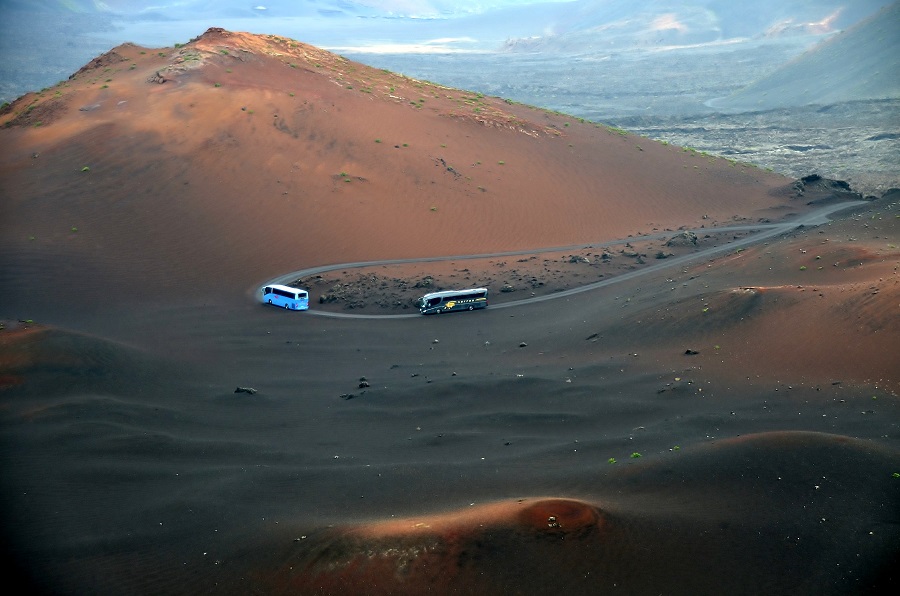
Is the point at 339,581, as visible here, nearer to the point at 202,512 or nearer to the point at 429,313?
the point at 202,512

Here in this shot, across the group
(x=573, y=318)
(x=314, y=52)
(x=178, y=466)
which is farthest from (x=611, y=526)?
(x=314, y=52)

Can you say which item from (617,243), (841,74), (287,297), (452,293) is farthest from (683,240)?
(841,74)

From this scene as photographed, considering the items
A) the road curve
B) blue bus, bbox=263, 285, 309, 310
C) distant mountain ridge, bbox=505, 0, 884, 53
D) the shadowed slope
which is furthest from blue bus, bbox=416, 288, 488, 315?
distant mountain ridge, bbox=505, 0, 884, 53

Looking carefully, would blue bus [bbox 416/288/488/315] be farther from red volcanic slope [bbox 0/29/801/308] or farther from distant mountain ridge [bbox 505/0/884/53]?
distant mountain ridge [bbox 505/0/884/53]

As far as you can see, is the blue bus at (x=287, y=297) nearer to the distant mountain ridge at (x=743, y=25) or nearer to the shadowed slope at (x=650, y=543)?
the shadowed slope at (x=650, y=543)

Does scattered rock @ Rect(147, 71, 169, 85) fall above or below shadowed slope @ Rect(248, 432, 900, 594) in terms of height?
above

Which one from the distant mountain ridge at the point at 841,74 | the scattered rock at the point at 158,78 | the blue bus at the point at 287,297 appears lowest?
the blue bus at the point at 287,297

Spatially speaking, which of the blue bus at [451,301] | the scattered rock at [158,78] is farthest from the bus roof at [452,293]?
the scattered rock at [158,78]
